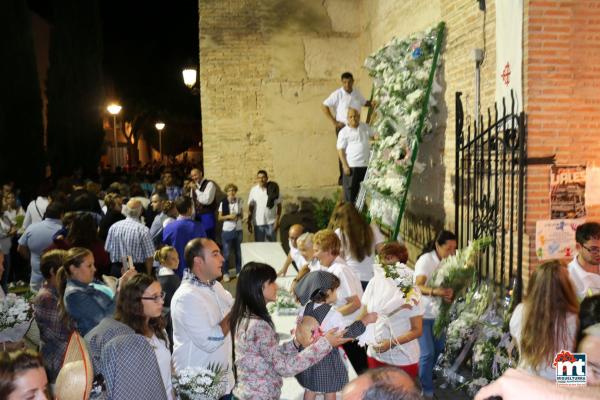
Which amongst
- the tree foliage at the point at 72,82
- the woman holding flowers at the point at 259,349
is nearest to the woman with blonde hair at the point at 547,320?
the woman holding flowers at the point at 259,349

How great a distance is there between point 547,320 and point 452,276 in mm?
2184

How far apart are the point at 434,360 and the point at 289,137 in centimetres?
871

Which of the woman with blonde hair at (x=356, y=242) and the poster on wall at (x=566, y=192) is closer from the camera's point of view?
the poster on wall at (x=566, y=192)

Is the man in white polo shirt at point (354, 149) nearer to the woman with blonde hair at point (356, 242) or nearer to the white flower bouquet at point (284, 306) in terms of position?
the woman with blonde hair at point (356, 242)

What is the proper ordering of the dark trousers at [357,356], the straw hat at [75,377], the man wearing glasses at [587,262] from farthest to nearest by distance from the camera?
the dark trousers at [357,356], the man wearing glasses at [587,262], the straw hat at [75,377]

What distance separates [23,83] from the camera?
874 inches

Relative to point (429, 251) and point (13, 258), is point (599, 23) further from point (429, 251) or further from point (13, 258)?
point (13, 258)

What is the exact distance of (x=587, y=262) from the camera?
547cm

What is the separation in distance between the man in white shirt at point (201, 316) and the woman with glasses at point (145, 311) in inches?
10.9

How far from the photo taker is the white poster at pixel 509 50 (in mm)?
6586

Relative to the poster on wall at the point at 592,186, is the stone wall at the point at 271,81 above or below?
above

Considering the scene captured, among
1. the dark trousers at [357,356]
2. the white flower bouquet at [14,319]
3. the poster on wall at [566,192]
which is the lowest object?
the dark trousers at [357,356]

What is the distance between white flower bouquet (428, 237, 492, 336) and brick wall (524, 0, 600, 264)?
3.01 ft

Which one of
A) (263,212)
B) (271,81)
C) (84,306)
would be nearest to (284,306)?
(84,306)
